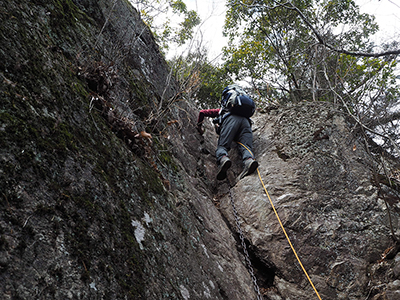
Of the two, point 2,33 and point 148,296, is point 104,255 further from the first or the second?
point 2,33

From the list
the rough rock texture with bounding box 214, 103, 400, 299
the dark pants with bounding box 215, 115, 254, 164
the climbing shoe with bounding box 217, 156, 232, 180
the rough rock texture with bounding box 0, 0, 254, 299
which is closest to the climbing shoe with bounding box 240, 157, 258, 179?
the rough rock texture with bounding box 214, 103, 400, 299

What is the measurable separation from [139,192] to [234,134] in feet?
12.0

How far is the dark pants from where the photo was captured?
5387mm

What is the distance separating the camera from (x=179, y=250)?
7.34 feet

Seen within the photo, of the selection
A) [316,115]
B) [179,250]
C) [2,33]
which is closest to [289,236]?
[179,250]

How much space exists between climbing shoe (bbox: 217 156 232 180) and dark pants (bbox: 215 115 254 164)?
0.31 metres

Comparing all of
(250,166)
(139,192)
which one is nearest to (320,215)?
(250,166)

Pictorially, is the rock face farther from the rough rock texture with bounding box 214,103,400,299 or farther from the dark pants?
the dark pants

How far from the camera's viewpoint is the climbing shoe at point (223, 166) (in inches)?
191

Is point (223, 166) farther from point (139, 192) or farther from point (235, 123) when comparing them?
point (139, 192)

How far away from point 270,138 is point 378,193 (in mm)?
2255

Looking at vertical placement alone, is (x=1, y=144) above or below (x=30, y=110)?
below

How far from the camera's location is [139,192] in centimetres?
221

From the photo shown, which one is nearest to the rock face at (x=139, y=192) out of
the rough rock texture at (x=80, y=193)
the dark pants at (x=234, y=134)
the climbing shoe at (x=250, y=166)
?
the rough rock texture at (x=80, y=193)
